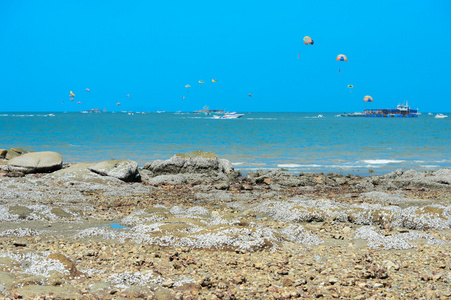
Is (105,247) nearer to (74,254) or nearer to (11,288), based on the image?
(74,254)

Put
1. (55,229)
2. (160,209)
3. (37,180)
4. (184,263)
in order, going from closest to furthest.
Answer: (184,263) → (55,229) → (160,209) → (37,180)

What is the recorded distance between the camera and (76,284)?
16.0 feet

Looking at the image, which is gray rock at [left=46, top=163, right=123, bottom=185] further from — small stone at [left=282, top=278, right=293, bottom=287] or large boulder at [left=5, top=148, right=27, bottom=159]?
small stone at [left=282, top=278, right=293, bottom=287]

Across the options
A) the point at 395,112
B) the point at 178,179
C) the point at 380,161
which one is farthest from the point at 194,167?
the point at 395,112

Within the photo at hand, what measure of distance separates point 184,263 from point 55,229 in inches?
132

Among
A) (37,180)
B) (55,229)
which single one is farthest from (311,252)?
(37,180)

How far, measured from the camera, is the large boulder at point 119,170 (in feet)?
48.9

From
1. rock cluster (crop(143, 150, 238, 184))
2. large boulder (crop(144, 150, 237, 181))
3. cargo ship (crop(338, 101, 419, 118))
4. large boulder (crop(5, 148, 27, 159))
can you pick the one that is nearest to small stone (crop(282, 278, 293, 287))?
rock cluster (crop(143, 150, 238, 184))

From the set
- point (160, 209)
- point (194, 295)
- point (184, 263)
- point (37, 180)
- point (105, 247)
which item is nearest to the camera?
point (194, 295)

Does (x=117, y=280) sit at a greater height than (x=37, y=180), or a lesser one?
lesser

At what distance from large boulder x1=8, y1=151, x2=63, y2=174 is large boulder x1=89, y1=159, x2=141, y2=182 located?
190 centimetres

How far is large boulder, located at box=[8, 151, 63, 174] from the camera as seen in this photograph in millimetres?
15531

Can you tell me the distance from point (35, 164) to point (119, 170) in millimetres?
3390

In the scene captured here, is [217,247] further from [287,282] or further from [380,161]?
[380,161]
